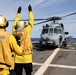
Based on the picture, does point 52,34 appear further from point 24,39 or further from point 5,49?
point 5,49

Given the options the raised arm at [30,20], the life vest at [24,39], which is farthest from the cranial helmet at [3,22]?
the raised arm at [30,20]

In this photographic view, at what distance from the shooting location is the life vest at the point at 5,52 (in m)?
3.26

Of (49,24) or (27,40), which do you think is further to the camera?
(49,24)

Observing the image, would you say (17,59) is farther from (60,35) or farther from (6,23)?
(60,35)

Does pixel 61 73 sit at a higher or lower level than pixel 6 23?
lower

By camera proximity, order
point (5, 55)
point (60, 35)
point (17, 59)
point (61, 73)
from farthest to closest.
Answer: point (60, 35), point (61, 73), point (17, 59), point (5, 55)

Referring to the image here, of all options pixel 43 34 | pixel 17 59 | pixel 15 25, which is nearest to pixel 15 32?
pixel 15 25

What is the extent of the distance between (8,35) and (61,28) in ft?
64.3

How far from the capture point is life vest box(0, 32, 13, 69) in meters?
3.26

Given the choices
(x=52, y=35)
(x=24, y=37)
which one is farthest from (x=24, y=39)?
(x=52, y=35)

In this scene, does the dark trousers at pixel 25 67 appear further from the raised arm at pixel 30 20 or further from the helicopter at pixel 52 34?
the helicopter at pixel 52 34

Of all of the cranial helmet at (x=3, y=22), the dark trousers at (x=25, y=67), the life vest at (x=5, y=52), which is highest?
the cranial helmet at (x=3, y=22)

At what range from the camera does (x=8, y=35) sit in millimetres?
3297

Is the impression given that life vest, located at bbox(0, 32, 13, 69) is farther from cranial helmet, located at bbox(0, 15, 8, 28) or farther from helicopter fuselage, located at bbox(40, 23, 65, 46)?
helicopter fuselage, located at bbox(40, 23, 65, 46)
